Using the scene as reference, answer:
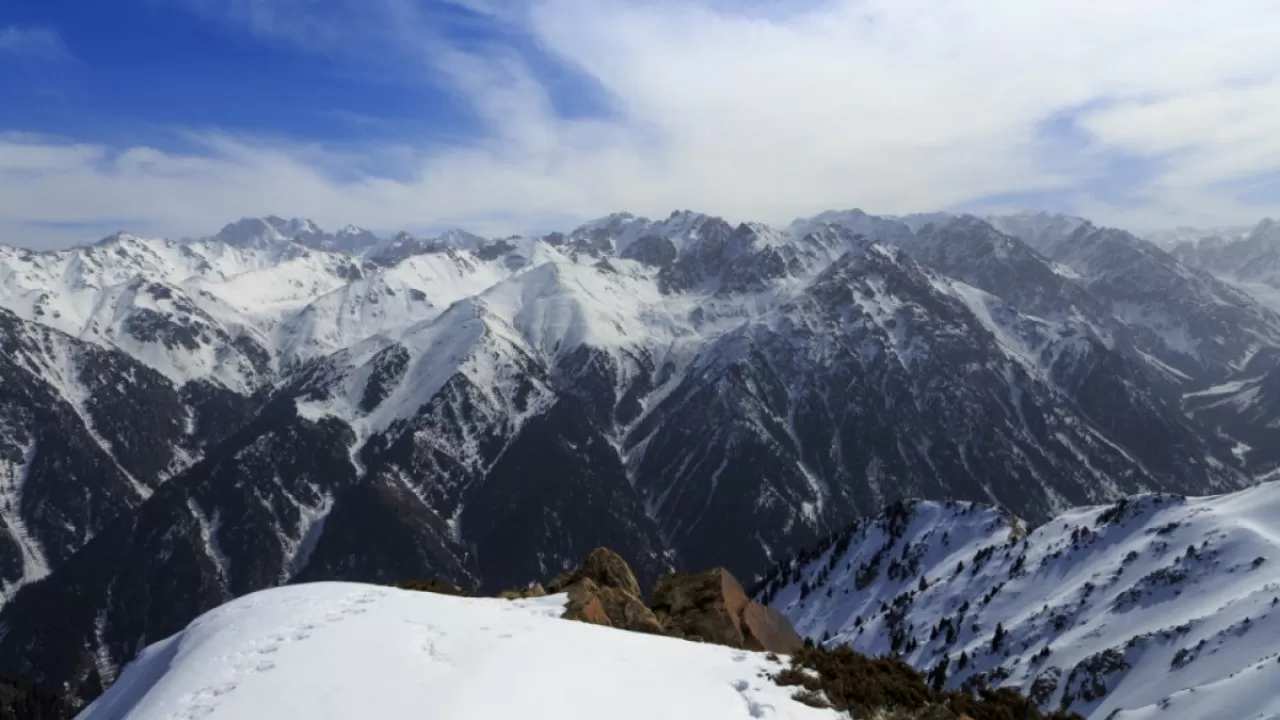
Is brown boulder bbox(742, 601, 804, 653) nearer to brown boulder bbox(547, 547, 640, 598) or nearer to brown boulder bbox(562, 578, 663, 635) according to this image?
brown boulder bbox(562, 578, 663, 635)

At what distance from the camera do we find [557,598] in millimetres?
37375

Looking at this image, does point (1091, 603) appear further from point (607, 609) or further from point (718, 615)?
point (607, 609)

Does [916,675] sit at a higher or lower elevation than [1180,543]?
higher

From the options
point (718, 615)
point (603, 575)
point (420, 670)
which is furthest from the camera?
point (603, 575)

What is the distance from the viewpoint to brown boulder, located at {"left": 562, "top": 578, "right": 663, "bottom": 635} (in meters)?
35.0

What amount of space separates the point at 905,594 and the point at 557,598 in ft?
499

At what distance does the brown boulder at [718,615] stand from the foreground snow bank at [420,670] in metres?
7.40

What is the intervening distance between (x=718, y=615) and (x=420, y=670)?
1926 cm

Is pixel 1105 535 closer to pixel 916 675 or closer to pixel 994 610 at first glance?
pixel 994 610

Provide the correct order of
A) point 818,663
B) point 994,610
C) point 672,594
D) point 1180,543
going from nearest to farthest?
1. point 818,663
2. point 672,594
3. point 1180,543
4. point 994,610

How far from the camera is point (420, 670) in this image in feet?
76.7

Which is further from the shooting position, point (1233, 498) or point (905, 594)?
point (905, 594)

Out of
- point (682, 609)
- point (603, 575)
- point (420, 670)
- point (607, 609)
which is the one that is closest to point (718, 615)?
point (682, 609)

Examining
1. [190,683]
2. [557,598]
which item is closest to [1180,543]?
[557,598]
